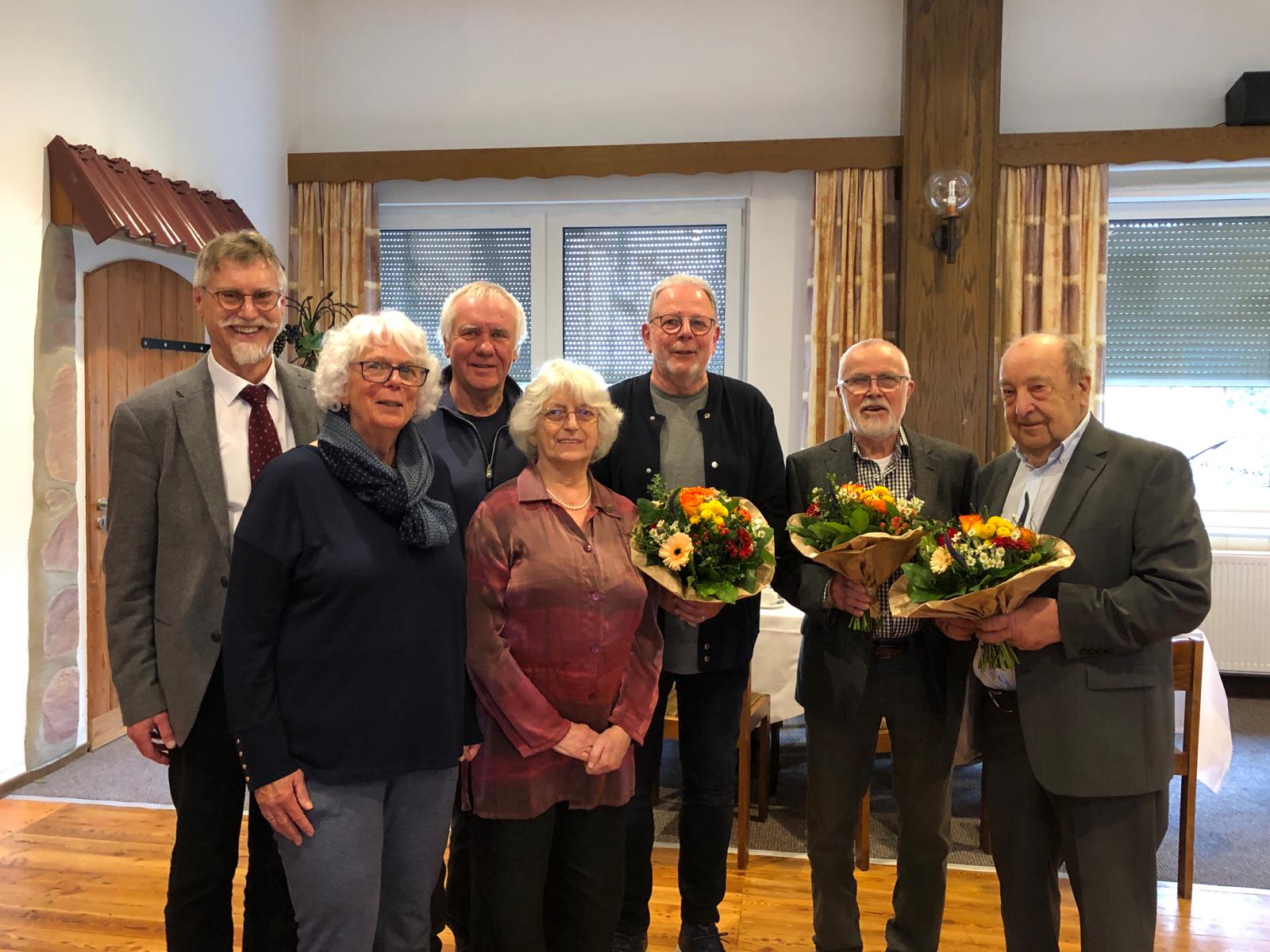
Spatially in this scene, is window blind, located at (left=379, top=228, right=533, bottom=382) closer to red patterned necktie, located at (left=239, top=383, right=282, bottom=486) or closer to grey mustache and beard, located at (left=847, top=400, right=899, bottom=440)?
grey mustache and beard, located at (left=847, top=400, right=899, bottom=440)

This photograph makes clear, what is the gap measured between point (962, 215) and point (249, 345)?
449cm

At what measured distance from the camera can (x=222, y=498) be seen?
6.53 feet

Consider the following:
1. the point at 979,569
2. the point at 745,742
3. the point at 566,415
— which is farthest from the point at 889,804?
the point at 566,415

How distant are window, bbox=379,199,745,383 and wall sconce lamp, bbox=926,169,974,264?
1.17 m

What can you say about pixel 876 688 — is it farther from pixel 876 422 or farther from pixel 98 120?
pixel 98 120

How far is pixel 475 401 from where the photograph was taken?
2.44m

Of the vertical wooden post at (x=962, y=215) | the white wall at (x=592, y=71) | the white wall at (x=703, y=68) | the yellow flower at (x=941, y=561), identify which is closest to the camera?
the yellow flower at (x=941, y=561)

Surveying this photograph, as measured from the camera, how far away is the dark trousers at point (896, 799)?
244 cm

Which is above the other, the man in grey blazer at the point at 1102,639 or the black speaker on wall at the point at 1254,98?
the black speaker on wall at the point at 1254,98

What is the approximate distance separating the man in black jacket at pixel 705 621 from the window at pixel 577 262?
3.45m

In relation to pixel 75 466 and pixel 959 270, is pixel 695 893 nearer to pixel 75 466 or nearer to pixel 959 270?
pixel 75 466

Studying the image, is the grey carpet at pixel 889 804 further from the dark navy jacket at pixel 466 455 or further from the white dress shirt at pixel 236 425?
the white dress shirt at pixel 236 425

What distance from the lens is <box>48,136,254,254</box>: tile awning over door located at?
4113 millimetres

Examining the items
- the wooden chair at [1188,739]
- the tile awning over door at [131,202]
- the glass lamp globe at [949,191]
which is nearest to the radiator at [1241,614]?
the glass lamp globe at [949,191]
